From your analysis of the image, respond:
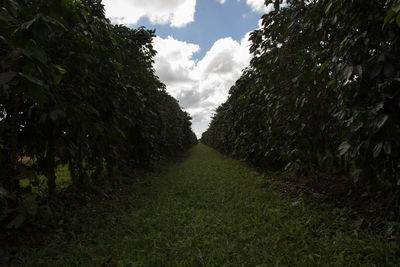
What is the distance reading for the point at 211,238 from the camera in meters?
2.69

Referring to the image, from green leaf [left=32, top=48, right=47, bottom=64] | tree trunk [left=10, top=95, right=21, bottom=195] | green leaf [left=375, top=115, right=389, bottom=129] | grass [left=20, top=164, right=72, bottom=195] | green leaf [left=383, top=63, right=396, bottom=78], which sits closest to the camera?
green leaf [left=32, top=48, right=47, bottom=64]

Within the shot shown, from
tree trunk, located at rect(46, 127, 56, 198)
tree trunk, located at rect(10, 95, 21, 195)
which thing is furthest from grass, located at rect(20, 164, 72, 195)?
tree trunk, located at rect(10, 95, 21, 195)

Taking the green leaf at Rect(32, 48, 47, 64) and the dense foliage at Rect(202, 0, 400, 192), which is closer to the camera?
the green leaf at Rect(32, 48, 47, 64)

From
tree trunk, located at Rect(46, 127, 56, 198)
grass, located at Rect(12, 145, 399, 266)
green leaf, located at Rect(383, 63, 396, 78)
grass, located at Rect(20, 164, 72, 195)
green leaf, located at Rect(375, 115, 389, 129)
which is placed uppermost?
green leaf, located at Rect(383, 63, 396, 78)

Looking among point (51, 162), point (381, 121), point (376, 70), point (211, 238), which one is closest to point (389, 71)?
point (376, 70)

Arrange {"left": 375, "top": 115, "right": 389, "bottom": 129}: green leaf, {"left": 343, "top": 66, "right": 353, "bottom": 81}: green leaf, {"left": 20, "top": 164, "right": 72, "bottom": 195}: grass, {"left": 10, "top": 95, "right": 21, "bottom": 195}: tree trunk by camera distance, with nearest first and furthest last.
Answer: {"left": 375, "top": 115, "right": 389, "bottom": 129}: green leaf < {"left": 343, "top": 66, "right": 353, "bottom": 81}: green leaf < {"left": 10, "top": 95, "right": 21, "bottom": 195}: tree trunk < {"left": 20, "top": 164, "right": 72, "bottom": 195}: grass

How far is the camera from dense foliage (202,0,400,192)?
6.25 ft

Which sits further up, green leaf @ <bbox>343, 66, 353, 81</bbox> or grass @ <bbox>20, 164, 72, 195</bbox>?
green leaf @ <bbox>343, 66, 353, 81</bbox>

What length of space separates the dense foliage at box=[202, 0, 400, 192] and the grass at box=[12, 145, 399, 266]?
0.73m

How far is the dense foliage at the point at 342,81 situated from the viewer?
190 cm

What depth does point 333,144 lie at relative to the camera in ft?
12.9

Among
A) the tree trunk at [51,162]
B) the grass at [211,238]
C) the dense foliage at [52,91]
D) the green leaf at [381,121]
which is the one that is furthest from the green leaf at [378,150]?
the tree trunk at [51,162]

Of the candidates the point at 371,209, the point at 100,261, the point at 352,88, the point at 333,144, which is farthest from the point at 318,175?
the point at 100,261

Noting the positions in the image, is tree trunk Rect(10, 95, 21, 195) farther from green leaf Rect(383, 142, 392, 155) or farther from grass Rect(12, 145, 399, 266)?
green leaf Rect(383, 142, 392, 155)
